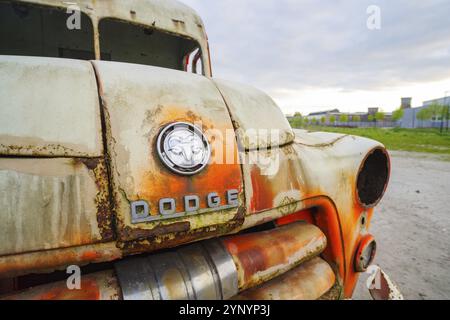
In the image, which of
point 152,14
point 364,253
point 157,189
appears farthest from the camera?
point 152,14

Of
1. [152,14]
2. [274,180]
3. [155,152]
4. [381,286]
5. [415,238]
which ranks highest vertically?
[152,14]

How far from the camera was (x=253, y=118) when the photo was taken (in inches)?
44.6

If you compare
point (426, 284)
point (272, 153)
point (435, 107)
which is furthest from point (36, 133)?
point (435, 107)

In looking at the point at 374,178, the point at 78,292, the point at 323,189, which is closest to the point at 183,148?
the point at 78,292

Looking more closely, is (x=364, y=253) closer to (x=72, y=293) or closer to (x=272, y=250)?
(x=272, y=250)

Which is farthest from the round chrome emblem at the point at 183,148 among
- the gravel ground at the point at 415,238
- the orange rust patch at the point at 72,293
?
the gravel ground at the point at 415,238

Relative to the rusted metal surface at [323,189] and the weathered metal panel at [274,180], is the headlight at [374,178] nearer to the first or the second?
the rusted metal surface at [323,189]

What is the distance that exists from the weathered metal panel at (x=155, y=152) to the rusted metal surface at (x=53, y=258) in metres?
0.06

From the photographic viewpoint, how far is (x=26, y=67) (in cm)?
84

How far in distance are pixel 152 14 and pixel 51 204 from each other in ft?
5.70

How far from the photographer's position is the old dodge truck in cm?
71

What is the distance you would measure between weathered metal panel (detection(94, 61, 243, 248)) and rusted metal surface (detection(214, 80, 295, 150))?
7 centimetres

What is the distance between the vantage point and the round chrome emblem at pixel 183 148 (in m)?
0.84

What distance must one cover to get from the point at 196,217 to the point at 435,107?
51.3 m
